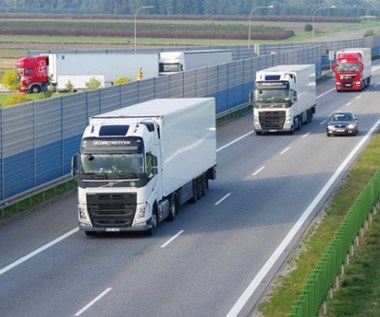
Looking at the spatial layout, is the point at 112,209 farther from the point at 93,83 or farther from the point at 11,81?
the point at 11,81

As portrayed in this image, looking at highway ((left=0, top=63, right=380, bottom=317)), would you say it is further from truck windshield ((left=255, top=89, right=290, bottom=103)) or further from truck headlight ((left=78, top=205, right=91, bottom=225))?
truck windshield ((left=255, top=89, right=290, bottom=103))

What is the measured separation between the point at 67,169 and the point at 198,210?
7396 mm

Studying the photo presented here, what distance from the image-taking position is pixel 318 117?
6875 cm

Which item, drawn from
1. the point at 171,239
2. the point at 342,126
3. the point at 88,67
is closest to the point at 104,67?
the point at 88,67

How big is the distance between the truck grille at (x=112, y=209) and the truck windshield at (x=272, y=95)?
28.3m

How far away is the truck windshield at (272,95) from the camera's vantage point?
57.8m

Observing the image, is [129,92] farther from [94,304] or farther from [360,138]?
[94,304]

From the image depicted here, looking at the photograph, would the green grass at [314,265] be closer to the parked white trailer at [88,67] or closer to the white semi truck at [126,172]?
the white semi truck at [126,172]

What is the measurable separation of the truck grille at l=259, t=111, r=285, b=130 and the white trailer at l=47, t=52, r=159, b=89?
35638 mm

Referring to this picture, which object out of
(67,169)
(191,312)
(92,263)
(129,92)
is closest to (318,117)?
(129,92)

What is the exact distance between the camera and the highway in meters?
23.8

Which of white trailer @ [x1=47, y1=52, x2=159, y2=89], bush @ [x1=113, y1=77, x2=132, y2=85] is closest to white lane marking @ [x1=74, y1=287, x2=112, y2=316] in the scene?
bush @ [x1=113, y1=77, x2=132, y2=85]

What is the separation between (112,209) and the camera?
100 feet

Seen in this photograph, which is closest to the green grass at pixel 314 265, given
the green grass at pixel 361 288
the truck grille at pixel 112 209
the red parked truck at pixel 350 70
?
the green grass at pixel 361 288
